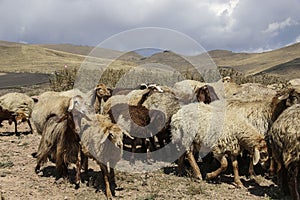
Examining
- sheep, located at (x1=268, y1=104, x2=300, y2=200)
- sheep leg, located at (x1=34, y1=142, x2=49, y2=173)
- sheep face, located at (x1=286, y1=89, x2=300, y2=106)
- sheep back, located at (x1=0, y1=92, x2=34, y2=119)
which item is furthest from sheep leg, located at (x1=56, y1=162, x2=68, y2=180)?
sheep back, located at (x1=0, y1=92, x2=34, y2=119)

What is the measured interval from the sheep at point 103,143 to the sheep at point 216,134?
1.58 metres

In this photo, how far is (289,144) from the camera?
21.3 ft

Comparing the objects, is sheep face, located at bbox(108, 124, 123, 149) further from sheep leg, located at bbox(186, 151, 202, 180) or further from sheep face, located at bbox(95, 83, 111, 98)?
sheep face, located at bbox(95, 83, 111, 98)

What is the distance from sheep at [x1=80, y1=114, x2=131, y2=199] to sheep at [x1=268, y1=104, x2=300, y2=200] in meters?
2.65

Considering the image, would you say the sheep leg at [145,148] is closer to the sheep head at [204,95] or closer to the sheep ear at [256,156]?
the sheep head at [204,95]

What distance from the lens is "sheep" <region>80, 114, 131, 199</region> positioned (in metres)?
7.14

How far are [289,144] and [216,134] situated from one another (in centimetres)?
188

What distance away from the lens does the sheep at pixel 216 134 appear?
779 centimetres

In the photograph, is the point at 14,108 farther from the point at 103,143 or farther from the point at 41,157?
the point at 103,143

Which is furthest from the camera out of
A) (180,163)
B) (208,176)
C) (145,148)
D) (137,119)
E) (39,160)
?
(145,148)

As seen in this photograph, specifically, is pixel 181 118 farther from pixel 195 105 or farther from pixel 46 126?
pixel 46 126

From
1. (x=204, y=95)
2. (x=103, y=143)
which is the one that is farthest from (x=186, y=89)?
(x=103, y=143)

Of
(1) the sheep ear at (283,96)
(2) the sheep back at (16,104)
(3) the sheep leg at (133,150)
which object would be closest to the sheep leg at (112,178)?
(3) the sheep leg at (133,150)

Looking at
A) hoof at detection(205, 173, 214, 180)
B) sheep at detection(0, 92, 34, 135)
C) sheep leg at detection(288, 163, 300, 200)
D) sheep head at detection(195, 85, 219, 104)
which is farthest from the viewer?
sheep at detection(0, 92, 34, 135)
